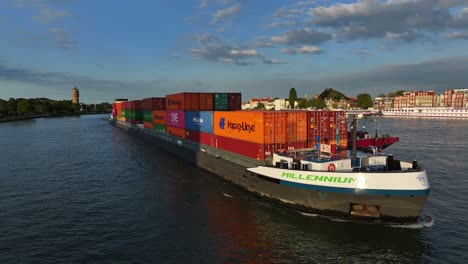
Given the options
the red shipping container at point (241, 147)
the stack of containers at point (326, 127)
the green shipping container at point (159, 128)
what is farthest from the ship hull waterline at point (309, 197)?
the green shipping container at point (159, 128)

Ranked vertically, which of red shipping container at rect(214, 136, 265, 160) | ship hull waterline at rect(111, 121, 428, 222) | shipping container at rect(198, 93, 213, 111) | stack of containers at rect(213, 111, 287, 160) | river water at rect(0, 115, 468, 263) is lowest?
river water at rect(0, 115, 468, 263)

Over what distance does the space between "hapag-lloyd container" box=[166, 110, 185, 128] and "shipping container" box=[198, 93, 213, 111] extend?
3385 mm

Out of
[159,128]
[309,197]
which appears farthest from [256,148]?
[159,128]

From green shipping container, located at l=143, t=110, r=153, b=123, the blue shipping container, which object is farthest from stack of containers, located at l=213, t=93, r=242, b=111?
green shipping container, located at l=143, t=110, r=153, b=123

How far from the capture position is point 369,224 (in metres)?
22.5

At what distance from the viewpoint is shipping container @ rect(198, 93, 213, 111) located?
52.7 m

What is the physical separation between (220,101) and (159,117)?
802 inches

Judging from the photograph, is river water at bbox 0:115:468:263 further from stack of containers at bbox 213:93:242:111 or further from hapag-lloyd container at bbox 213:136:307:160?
stack of containers at bbox 213:93:242:111

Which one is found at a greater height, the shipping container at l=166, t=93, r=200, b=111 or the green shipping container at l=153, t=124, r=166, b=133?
the shipping container at l=166, t=93, r=200, b=111

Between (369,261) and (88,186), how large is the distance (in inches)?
1193

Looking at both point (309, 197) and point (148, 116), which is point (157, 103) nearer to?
point (148, 116)

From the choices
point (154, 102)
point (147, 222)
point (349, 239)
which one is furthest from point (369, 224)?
point (154, 102)

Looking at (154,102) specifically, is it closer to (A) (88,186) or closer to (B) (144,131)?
(B) (144,131)

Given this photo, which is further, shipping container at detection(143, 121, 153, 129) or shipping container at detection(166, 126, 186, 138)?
shipping container at detection(143, 121, 153, 129)
